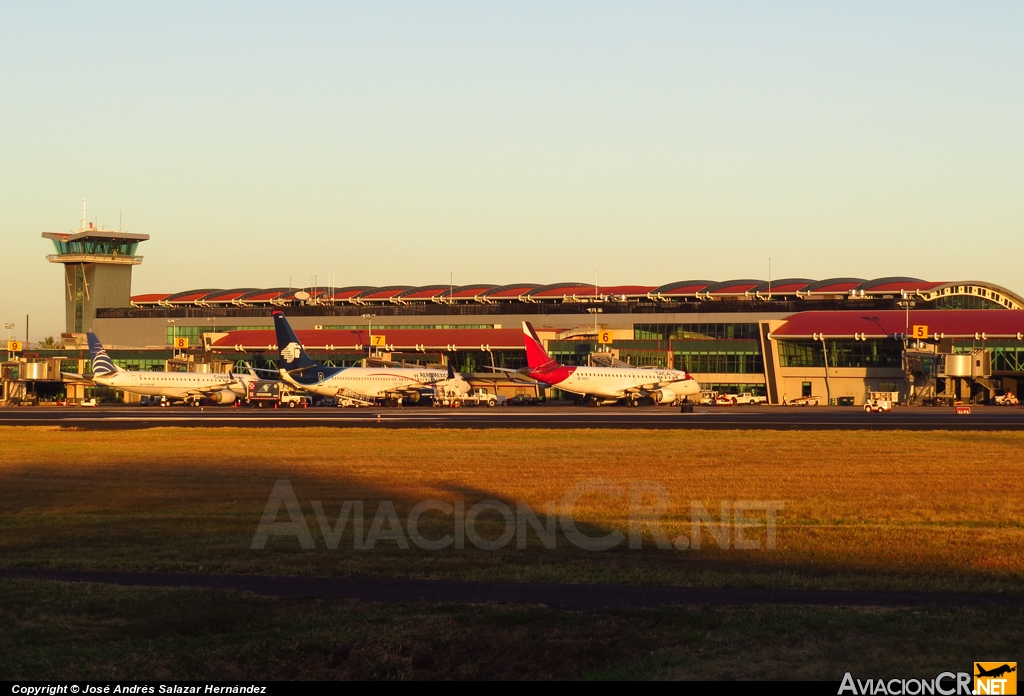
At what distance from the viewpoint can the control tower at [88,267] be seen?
5797 inches

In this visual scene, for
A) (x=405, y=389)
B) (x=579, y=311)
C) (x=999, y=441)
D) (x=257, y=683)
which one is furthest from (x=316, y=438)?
(x=579, y=311)

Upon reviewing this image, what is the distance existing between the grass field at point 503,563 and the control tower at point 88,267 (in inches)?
4515

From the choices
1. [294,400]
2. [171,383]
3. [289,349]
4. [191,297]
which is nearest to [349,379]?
[289,349]

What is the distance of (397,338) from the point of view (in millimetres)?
129250

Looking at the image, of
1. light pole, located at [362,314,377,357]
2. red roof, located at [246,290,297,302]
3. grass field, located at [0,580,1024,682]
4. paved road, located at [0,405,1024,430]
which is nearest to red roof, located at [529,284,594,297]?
light pole, located at [362,314,377,357]

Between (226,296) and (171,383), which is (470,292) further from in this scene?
(171,383)

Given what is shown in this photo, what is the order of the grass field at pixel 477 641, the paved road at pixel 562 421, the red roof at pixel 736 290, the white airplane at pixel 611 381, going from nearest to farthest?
the grass field at pixel 477 641 < the paved road at pixel 562 421 < the white airplane at pixel 611 381 < the red roof at pixel 736 290

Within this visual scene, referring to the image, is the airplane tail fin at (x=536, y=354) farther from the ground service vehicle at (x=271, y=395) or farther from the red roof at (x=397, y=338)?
the red roof at (x=397, y=338)

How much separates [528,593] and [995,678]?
23.0 feet

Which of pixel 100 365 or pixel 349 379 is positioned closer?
pixel 349 379

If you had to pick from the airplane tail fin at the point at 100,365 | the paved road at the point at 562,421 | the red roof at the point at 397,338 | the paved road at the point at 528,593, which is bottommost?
the paved road at the point at 562,421

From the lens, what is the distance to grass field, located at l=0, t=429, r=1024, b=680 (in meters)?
12.5

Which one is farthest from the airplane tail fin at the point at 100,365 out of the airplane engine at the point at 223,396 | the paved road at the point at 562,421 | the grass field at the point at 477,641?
the grass field at the point at 477,641

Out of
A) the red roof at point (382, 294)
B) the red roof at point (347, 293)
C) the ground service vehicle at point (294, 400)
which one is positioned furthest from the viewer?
the red roof at point (347, 293)
